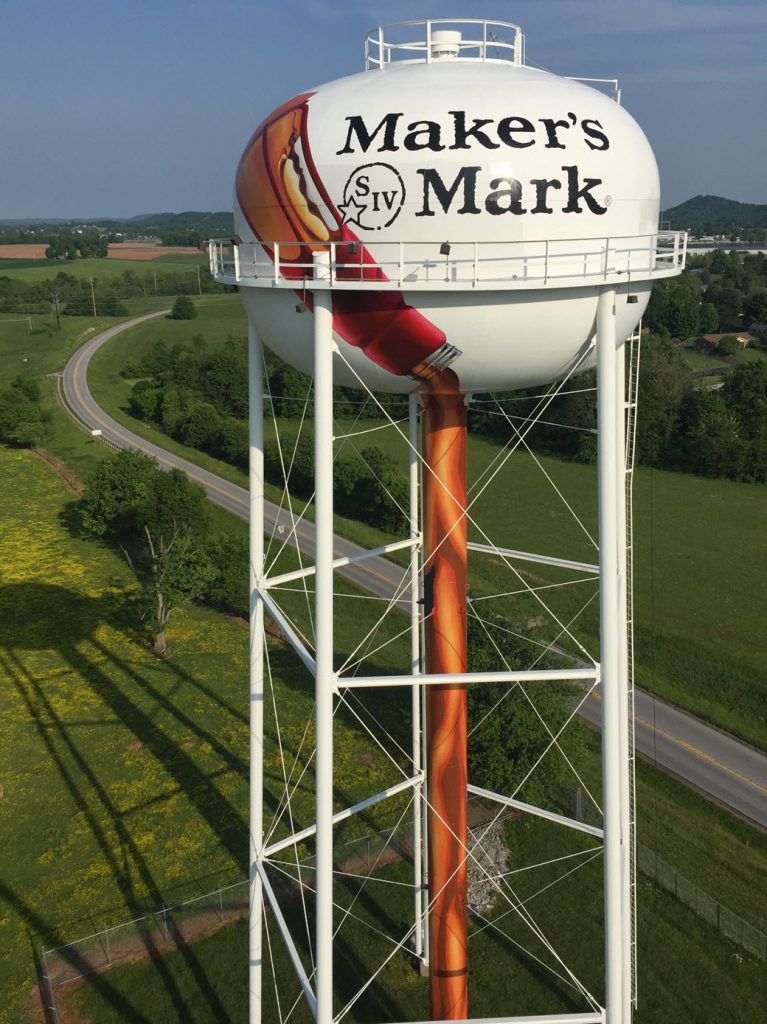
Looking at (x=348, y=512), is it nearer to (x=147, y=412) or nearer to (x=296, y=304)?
(x=147, y=412)

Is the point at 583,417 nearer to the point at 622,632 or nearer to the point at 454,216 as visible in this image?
the point at 622,632

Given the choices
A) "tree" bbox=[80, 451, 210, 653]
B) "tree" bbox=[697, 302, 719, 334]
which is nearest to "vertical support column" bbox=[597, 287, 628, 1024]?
"tree" bbox=[80, 451, 210, 653]

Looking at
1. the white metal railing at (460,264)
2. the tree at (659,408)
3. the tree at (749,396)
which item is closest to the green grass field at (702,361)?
the tree at (749,396)

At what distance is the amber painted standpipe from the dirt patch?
37290mm

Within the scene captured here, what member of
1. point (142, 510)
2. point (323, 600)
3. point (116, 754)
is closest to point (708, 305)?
point (142, 510)

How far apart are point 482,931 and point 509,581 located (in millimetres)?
20297

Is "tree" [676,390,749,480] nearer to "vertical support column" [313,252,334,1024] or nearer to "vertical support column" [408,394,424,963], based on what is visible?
"vertical support column" [408,394,424,963]

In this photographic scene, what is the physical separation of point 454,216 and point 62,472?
45.8 meters

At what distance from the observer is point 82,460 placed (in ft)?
179

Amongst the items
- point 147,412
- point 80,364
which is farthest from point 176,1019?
point 80,364

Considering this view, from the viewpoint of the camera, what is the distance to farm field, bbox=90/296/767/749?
29859mm

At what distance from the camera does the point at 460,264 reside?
11.1 meters

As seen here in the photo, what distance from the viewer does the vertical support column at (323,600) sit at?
11266mm

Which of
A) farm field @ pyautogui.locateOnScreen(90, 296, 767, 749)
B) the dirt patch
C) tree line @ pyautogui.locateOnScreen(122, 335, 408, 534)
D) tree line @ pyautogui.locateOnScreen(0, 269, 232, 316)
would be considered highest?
tree line @ pyautogui.locateOnScreen(0, 269, 232, 316)
